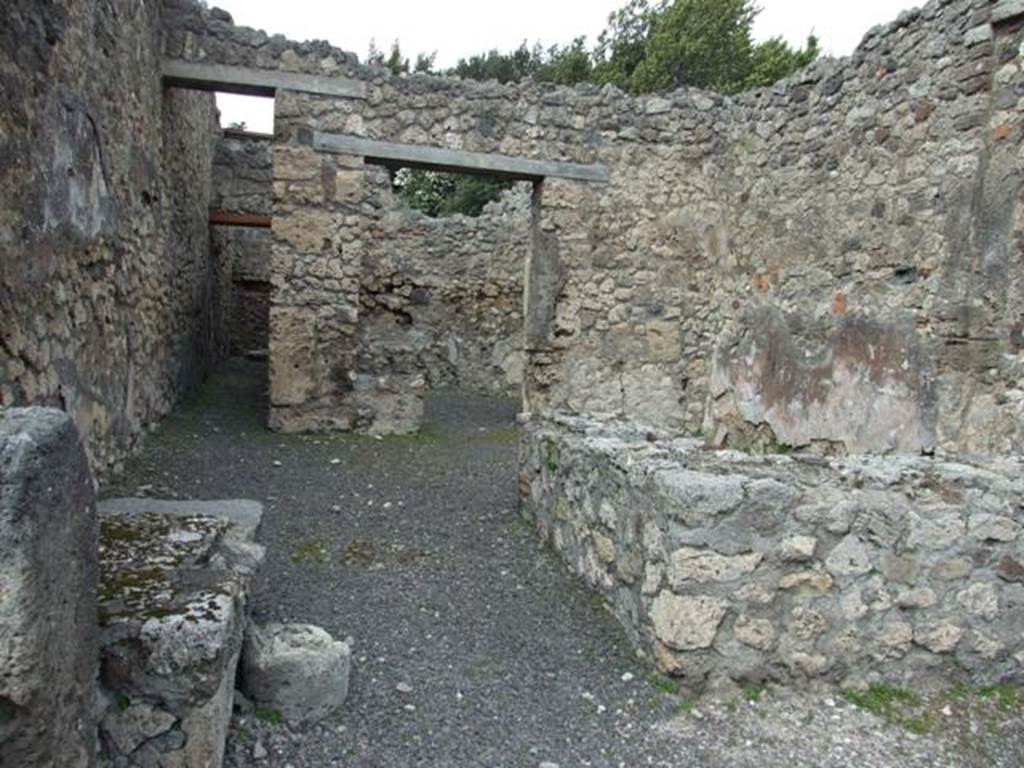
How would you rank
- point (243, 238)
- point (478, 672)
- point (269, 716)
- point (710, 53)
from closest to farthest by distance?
1. point (269, 716)
2. point (478, 672)
3. point (243, 238)
4. point (710, 53)

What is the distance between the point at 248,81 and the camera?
6977mm

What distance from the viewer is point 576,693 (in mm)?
2875

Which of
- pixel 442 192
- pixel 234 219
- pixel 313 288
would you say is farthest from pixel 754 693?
pixel 442 192

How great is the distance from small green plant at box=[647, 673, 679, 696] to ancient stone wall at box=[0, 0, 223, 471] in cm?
271

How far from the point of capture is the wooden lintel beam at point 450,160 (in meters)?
7.25

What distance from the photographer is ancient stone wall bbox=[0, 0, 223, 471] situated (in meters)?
3.19

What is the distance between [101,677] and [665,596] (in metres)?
1.81

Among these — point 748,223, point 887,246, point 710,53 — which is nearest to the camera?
point 887,246

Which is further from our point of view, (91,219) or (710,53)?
(710,53)

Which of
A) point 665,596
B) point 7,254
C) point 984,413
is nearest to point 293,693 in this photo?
point 665,596

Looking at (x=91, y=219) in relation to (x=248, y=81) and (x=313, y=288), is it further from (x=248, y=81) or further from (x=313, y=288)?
(x=248, y=81)

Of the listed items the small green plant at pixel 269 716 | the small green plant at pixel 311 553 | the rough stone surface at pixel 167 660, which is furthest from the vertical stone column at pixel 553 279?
the rough stone surface at pixel 167 660

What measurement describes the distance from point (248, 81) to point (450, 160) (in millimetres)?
1887

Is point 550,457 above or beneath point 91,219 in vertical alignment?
beneath
